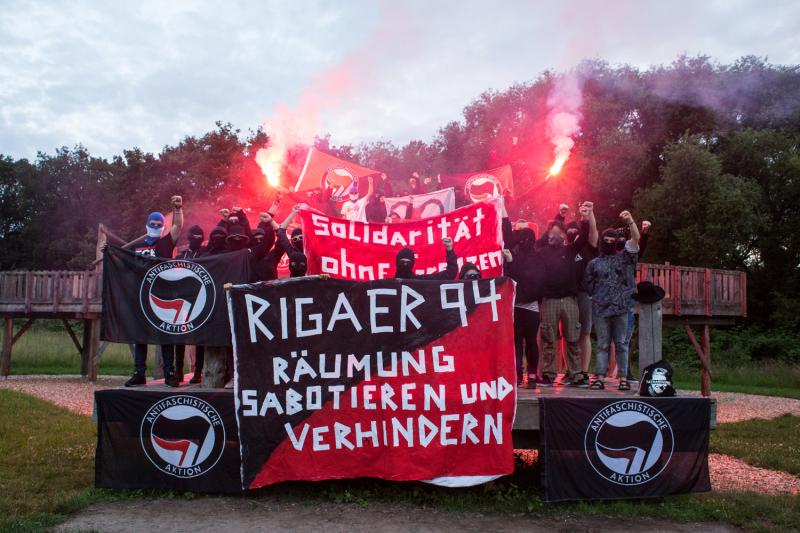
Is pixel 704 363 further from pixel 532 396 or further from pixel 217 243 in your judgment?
pixel 217 243

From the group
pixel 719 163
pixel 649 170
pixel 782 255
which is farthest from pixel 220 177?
pixel 782 255

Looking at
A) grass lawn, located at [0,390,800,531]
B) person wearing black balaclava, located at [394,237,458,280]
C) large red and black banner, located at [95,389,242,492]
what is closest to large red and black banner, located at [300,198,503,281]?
person wearing black balaclava, located at [394,237,458,280]

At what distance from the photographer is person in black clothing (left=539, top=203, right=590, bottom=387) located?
27.6 ft

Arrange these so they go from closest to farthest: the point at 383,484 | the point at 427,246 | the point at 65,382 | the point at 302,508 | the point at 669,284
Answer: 1. the point at 302,508
2. the point at 383,484
3. the point at 427,246
4. the point at 669,284
5. the point at 65,382

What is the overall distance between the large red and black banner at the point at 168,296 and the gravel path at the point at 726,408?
4965 millimetres

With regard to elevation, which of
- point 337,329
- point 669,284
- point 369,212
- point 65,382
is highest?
point 369,212

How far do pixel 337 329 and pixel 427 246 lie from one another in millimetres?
2990

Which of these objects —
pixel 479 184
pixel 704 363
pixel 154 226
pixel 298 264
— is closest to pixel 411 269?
pixel 298 264

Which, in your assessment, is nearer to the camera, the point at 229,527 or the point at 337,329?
the point at 229,527

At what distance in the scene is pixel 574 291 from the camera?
8469 millimetres

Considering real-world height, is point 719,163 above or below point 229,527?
above

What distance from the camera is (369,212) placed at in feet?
48.3

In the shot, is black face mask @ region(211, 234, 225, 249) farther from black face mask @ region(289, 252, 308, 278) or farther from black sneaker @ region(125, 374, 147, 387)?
black sneaker @ region(125, 374, 147, 387)

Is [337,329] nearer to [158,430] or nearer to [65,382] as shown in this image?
[158,430]
